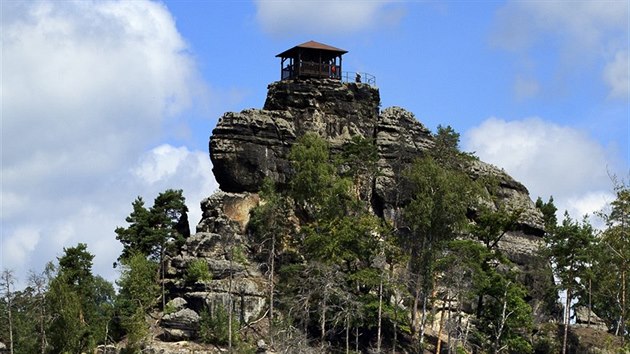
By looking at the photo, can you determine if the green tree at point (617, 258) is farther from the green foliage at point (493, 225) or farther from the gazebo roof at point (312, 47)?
the gazebo roof at point (312, 47)

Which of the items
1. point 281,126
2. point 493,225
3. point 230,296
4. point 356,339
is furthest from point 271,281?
point 493,225

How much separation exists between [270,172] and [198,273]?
11499mm

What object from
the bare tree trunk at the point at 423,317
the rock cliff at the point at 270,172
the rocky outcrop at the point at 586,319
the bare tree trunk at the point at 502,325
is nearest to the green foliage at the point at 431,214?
the bare tree trunk at the point at 423,317

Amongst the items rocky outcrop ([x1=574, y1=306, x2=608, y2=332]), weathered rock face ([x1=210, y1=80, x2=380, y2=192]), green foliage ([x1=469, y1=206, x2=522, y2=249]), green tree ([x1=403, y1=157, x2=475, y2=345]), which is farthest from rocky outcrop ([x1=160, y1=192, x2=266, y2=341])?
rocky outcrop ([x1=574, y1=306, x2=608, y2=332])

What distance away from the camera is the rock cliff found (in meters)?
96.5

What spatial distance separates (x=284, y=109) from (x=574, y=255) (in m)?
25.8

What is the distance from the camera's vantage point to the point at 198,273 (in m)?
96.5

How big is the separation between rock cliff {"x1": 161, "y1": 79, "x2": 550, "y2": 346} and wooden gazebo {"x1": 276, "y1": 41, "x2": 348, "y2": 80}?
147 centimetres

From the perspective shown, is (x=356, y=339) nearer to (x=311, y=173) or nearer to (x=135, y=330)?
(x=311, y=173)

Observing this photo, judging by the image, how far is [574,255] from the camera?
321ft

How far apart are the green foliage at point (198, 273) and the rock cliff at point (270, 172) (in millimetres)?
321

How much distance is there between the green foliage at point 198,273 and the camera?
96375 mm

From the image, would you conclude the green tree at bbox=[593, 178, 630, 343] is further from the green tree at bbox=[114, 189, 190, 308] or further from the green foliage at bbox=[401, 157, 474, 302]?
the green tree at bbox=[114, 189, 190, 308]

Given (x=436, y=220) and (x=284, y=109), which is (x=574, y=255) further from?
(x=284, y=109)
